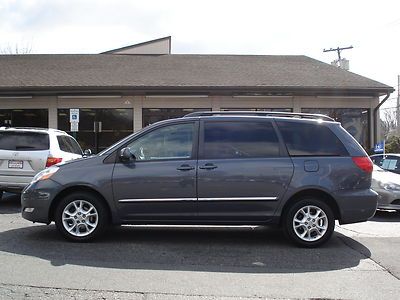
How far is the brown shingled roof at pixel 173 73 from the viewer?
1741cm

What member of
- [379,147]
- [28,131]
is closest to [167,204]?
[28,131]

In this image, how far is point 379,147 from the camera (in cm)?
1611

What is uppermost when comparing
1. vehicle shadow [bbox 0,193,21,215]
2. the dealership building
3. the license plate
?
the dealership building

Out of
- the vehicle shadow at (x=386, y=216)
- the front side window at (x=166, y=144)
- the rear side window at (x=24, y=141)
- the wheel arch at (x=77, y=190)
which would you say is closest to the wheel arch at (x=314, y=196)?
the front side window at (x=166, y=144)

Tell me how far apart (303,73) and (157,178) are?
14205 millimetres

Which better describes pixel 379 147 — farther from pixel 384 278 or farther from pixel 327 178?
pixel 384 278

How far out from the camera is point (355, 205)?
6.62 m

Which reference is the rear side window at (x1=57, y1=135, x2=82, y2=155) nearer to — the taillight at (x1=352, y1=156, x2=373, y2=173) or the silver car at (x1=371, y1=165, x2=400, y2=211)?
the taillight at (x1=352, y1=156, x2=373, y2=173)

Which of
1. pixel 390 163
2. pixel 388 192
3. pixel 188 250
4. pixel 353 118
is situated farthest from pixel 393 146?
pixel 188 250

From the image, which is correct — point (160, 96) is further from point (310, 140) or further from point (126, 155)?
point (310, 140)

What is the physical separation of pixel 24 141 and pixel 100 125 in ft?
27.2

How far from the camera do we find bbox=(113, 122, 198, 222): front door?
21.5 feet

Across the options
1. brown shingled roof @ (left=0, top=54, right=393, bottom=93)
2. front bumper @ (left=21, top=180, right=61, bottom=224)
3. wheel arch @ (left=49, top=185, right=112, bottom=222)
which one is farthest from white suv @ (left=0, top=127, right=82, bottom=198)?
brown shingled roof @ (left=0, top=54, right=393, bottom=93)

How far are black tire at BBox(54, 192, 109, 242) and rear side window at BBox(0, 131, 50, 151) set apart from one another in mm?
3457
